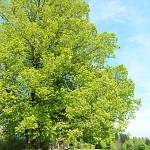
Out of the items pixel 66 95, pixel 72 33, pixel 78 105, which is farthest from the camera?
pixel 72 33

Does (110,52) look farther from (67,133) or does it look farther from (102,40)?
(67,133)

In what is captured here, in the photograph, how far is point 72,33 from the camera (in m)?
28.2

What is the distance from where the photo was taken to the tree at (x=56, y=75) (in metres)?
24.9

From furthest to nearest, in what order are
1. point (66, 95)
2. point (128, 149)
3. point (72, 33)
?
point (128, 149) → point (72, 33) → point (66, 95)

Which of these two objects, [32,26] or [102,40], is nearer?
[32,26]

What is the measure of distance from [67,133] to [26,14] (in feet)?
37.0

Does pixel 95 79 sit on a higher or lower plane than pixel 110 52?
lower

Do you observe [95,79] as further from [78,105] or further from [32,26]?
[32,26]

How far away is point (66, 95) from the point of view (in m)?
25.9

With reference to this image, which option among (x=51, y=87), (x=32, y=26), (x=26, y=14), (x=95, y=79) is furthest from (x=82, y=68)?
(x=26, y=14)

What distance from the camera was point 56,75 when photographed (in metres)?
25.5

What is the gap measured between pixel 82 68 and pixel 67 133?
5.64 metres

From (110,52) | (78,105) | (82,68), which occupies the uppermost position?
(110,52)

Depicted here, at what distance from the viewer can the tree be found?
24.9 meters
